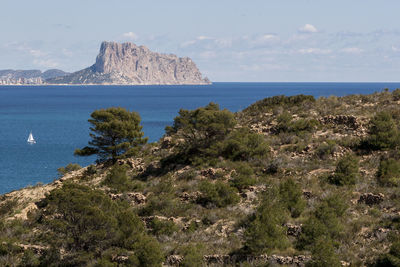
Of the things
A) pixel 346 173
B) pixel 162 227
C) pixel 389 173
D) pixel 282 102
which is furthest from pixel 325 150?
pixel 282 102

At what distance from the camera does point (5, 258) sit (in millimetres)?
20703

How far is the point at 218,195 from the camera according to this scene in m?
24.0

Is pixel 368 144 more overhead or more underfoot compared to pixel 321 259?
more overhead

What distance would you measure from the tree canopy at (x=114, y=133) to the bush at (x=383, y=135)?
66.8 feet

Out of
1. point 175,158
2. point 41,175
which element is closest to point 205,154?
point 175,158

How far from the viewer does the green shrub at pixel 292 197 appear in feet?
70.5

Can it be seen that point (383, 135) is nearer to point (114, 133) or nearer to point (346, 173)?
point (346, 173)

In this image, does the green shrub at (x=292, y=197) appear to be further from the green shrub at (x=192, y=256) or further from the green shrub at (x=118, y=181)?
the green shrub at (x=118, y=181)

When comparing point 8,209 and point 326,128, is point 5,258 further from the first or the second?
point 326,128

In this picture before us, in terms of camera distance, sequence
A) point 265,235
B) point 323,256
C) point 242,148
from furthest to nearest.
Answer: point 242,148 < point 265,235 < point 323,256

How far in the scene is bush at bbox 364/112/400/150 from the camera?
27.5 meters

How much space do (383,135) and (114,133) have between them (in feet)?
75.9

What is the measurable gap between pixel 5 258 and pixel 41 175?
5070 cm

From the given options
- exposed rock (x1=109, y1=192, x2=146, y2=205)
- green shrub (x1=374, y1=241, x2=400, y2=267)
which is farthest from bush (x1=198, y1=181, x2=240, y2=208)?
green shrub (x1=374, y1=241, x2=400, y2=267)
